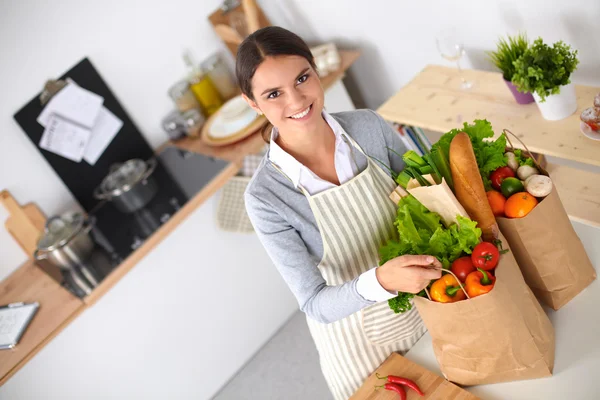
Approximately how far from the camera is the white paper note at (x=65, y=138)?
238 cm

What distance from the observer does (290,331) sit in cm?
297

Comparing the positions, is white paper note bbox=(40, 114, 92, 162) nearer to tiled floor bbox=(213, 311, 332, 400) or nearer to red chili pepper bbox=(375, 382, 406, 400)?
tiled floor bbox=(213, 311, 332, 400)

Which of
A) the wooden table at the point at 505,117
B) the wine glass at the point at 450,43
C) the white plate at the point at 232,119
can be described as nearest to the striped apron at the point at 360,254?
the wooden table at the point at 505,117

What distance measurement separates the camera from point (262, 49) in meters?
1.24

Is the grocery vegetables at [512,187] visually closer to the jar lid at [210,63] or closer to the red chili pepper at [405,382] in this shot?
the red chili pepper at [405,382]

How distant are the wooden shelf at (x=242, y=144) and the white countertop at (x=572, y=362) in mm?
1456

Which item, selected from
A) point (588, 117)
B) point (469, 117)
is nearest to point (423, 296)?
point (588, 117)

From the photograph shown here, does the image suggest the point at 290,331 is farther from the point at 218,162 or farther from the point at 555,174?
the point at 555,174

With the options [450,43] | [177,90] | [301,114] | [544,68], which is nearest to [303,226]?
[301,114]

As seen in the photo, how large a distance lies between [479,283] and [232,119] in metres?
1.69

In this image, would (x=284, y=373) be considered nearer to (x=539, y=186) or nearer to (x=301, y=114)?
(x=301, y=114)

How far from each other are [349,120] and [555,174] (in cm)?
79

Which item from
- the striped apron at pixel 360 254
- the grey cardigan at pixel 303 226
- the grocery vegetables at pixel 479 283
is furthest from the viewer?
the striped apron at pixel 360 254

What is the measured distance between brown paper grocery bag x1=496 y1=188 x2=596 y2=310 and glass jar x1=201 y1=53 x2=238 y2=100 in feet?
6.18
